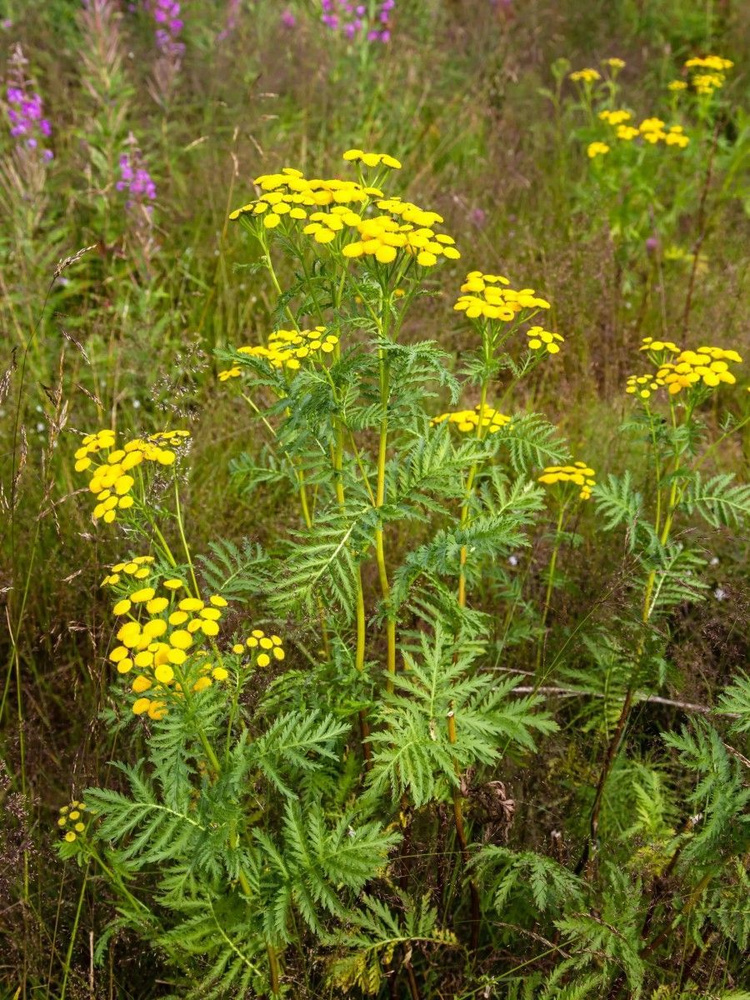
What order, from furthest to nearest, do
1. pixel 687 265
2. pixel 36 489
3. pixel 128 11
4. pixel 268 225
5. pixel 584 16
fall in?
pixel 584 16 < pixel 128 11 < pixel 687 265 < pixel 36 489 < pixel 268 225

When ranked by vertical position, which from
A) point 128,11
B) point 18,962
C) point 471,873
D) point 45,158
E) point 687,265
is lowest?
point 18,962

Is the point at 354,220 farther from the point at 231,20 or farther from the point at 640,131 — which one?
the point at 231,20

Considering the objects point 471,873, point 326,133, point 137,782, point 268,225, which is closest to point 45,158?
point 326,133

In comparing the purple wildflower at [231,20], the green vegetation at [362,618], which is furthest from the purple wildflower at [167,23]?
the green vegetation at [362,618]

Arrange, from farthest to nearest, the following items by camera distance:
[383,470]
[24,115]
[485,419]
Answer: [24,115], [485,419], [383,470]

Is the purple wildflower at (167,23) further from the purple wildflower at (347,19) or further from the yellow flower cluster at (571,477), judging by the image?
the yellow flower cluster at (571,477)

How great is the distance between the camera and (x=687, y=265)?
445 cm

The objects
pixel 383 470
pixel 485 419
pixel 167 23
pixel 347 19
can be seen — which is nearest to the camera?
pixel 383 470

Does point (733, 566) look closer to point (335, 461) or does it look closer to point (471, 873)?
point (471, 873)

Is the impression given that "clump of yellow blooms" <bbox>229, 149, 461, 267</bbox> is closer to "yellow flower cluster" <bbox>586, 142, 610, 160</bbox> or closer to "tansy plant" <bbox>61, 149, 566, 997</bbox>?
"tansy plant" <bbox>61, 149, 566, 997</bbox>

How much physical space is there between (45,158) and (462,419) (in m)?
3.08

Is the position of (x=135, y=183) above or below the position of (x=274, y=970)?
above

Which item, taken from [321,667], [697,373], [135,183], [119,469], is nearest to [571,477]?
[697,373]

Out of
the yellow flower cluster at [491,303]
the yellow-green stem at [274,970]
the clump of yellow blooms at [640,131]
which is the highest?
the clump of yellow blooms at [640,131]
